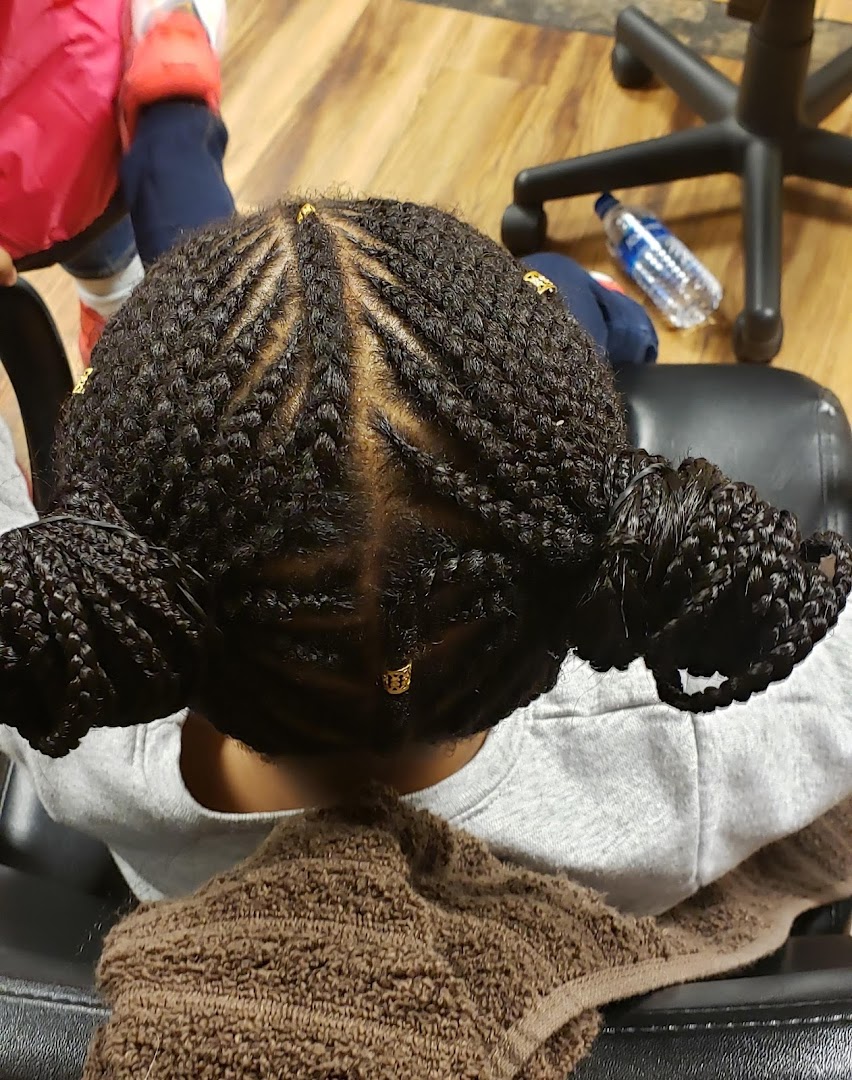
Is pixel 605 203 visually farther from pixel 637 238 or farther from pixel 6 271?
pixel 6 271

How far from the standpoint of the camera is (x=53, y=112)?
1019mm

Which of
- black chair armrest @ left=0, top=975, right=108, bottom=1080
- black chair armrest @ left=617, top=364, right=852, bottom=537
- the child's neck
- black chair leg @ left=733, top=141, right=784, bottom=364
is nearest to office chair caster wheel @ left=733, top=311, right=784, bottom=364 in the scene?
black chair leg @ left=733, top=141, right=784, bottom=364

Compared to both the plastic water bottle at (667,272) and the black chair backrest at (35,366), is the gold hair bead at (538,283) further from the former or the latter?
the plastic water bottle at (667,272)

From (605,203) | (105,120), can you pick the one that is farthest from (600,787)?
(605,203)

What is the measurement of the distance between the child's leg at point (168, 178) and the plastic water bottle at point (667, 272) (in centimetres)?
75

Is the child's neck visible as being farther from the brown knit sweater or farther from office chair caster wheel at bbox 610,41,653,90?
office chair caster wheel at bbox 610,41,653,90

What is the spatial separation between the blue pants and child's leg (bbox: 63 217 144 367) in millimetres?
167

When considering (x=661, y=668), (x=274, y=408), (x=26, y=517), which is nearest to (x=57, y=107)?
(x=26, y=517)

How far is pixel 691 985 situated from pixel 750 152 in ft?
4.58

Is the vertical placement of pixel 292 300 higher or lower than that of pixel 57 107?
higher

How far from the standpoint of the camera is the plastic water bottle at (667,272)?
4.93ft

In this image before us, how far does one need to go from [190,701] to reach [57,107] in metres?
0.82

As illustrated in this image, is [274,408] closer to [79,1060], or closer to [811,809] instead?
[79,1060]

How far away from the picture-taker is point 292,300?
1.35 ft
